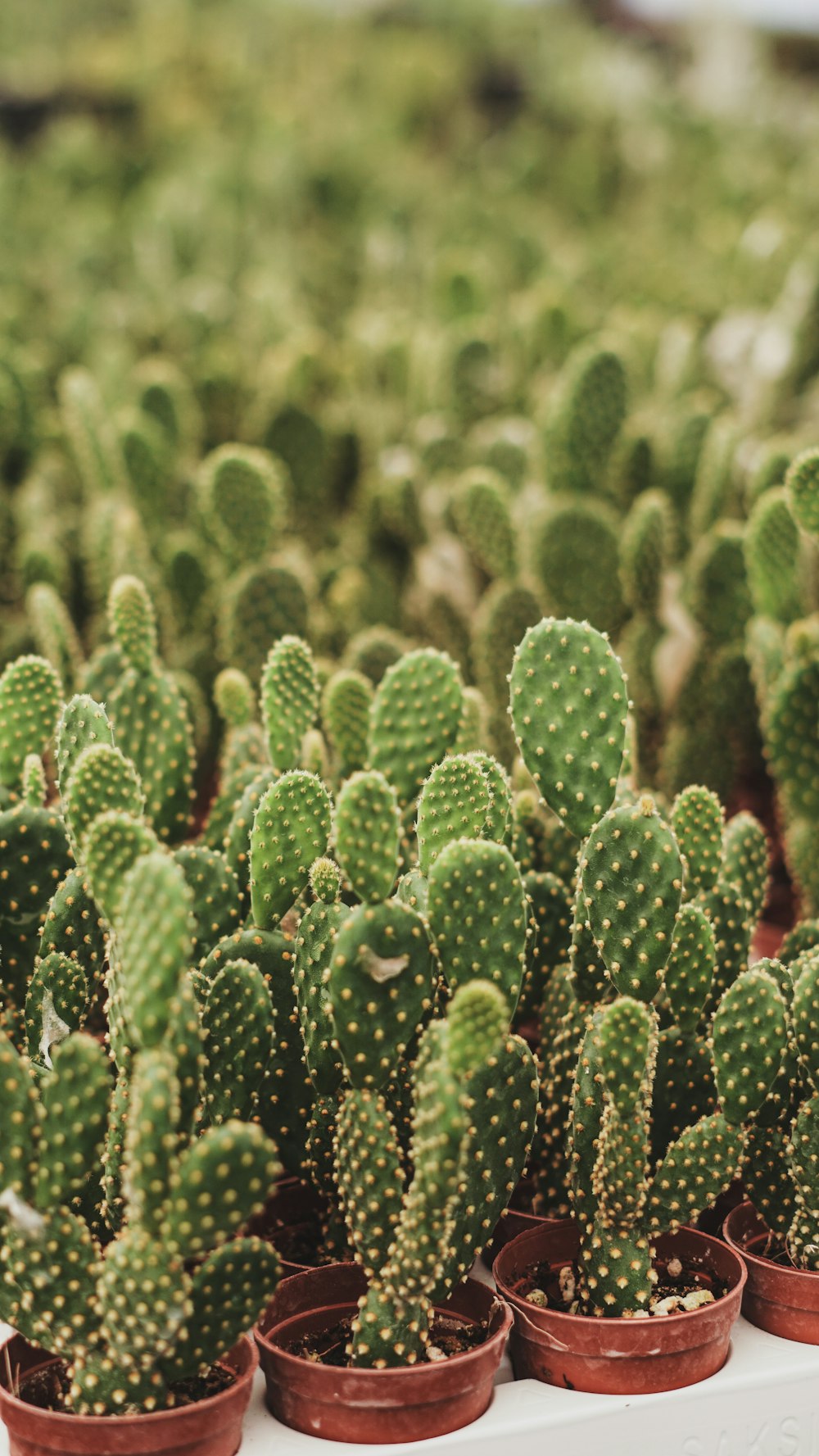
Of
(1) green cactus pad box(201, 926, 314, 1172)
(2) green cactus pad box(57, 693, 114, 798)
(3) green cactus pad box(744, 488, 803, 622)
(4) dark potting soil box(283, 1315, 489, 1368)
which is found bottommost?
(4) dark potting soil box(283, 1315, 489, 1368)

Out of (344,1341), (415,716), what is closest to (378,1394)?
(344,1341)

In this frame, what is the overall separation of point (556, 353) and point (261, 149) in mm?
3324

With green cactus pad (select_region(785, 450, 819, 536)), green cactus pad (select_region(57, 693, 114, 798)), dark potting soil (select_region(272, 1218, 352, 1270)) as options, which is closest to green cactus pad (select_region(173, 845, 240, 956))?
green cactus pad (select_region(57, 693, 114, 798))

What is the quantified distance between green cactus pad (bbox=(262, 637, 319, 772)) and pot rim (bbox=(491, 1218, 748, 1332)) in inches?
26.8

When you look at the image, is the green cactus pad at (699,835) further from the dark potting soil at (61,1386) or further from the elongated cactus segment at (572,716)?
the dark potting soil at (61,1386)

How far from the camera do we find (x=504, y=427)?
4016mm

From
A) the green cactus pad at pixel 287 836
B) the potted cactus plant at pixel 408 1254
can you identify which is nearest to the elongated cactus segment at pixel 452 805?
the green cactus pad at pixel 287 836

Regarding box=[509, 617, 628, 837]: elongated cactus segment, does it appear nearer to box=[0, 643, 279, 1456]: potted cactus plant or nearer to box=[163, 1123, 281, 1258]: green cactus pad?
box=[0, 643, 279, 1456]: potted cactus plant

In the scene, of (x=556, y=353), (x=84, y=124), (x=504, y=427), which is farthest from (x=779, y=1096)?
(x=84, y=124)

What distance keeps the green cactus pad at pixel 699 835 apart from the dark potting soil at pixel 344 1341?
0.60 metres

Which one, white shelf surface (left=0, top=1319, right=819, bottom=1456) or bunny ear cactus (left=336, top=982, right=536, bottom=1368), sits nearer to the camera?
bunny ear cactus (left=336, top=982, right=536, bottom=1368)

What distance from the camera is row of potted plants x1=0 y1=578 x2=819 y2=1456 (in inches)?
59.7

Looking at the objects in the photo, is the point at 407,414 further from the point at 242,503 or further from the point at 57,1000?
the point at 57,1000

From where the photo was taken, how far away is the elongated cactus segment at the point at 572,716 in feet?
6.18
